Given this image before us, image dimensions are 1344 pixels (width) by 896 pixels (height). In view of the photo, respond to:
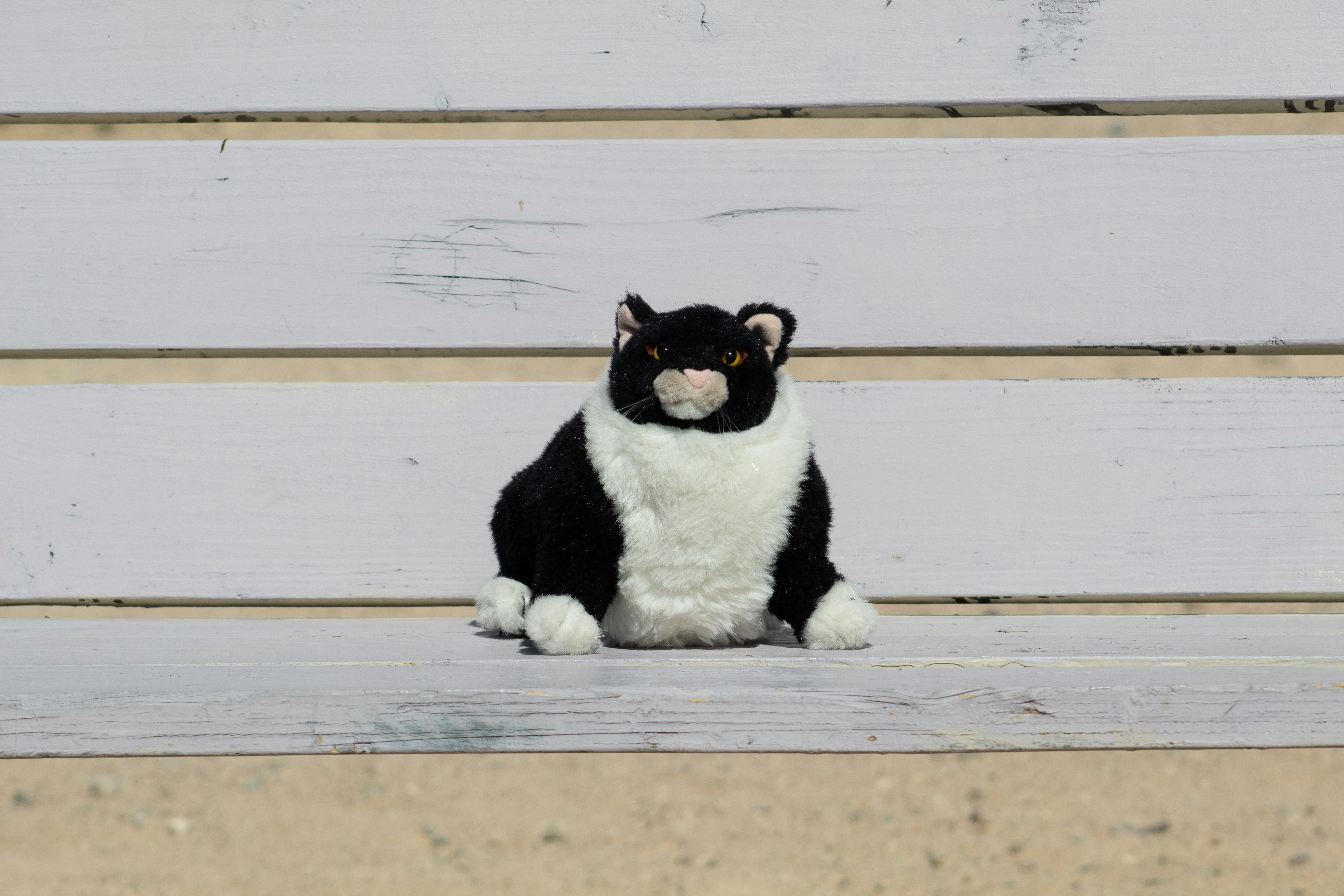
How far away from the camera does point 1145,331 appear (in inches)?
46.6

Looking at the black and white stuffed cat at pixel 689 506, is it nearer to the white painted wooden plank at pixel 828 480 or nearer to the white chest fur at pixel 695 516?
the white chest fur at pixel 695 516

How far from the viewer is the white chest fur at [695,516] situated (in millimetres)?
893

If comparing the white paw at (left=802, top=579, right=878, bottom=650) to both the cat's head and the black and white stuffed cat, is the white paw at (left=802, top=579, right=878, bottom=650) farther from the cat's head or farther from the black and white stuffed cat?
the cat's head

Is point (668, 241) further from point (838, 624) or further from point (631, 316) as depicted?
point (838, 624)

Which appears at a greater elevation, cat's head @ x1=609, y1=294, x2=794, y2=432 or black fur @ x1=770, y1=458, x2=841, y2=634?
cat's head @ x1=609, y1=294, x2=794, y2=432

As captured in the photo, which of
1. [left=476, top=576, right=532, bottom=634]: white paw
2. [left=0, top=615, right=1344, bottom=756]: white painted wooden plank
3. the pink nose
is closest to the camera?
[left=0, top=615, right=1344, bottom=756]: white painted wooden plank

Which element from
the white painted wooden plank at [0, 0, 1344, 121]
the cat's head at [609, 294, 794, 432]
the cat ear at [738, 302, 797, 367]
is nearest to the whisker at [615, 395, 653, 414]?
the cat's head at [609, 294, 794, 432]

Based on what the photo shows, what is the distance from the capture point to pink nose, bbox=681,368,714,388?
880mm

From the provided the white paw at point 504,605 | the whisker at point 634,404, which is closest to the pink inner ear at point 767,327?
the whisker at point 634,404

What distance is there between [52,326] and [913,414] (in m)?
0.94

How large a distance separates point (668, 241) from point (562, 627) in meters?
0.48

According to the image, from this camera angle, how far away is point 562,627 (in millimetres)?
885

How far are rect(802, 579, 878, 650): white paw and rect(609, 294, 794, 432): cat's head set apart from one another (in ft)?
0.54

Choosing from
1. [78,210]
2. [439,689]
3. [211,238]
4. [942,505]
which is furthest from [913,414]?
[78,210]
